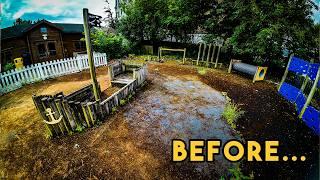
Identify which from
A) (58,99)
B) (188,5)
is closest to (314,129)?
(58,99)

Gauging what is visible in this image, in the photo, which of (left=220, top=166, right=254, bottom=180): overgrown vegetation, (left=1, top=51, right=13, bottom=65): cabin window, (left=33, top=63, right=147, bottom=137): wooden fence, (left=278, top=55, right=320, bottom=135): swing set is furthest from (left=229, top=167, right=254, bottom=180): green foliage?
(left=1, top=51, right=13, bottom=65): cabin window

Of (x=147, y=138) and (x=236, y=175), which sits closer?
(x=236, y=175)

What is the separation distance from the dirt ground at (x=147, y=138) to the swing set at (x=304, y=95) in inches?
11.8

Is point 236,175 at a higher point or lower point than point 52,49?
lower

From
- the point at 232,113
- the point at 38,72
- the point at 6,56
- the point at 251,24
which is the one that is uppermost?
the point at 251,24

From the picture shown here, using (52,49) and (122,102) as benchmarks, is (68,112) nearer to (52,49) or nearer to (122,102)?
(122,102)

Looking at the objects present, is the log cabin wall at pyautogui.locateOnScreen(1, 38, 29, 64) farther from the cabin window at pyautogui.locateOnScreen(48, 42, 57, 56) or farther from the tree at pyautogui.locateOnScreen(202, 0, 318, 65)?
the tree at pyautogui.locateOnScreen(202, 0, 318, 65)

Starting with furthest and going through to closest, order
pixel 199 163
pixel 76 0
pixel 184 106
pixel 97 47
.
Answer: pixel 97 47
pixel 184 106
pixel 76 0
pixel 199 163

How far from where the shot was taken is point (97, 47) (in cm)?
1502

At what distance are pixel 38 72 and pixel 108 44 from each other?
631cm

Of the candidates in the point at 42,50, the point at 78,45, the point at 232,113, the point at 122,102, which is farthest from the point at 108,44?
the point at 232,113

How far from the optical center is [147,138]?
5.16 meters

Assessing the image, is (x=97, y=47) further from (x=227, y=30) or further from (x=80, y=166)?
(x=80, y=166)

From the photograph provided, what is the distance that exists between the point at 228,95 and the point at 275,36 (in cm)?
439
